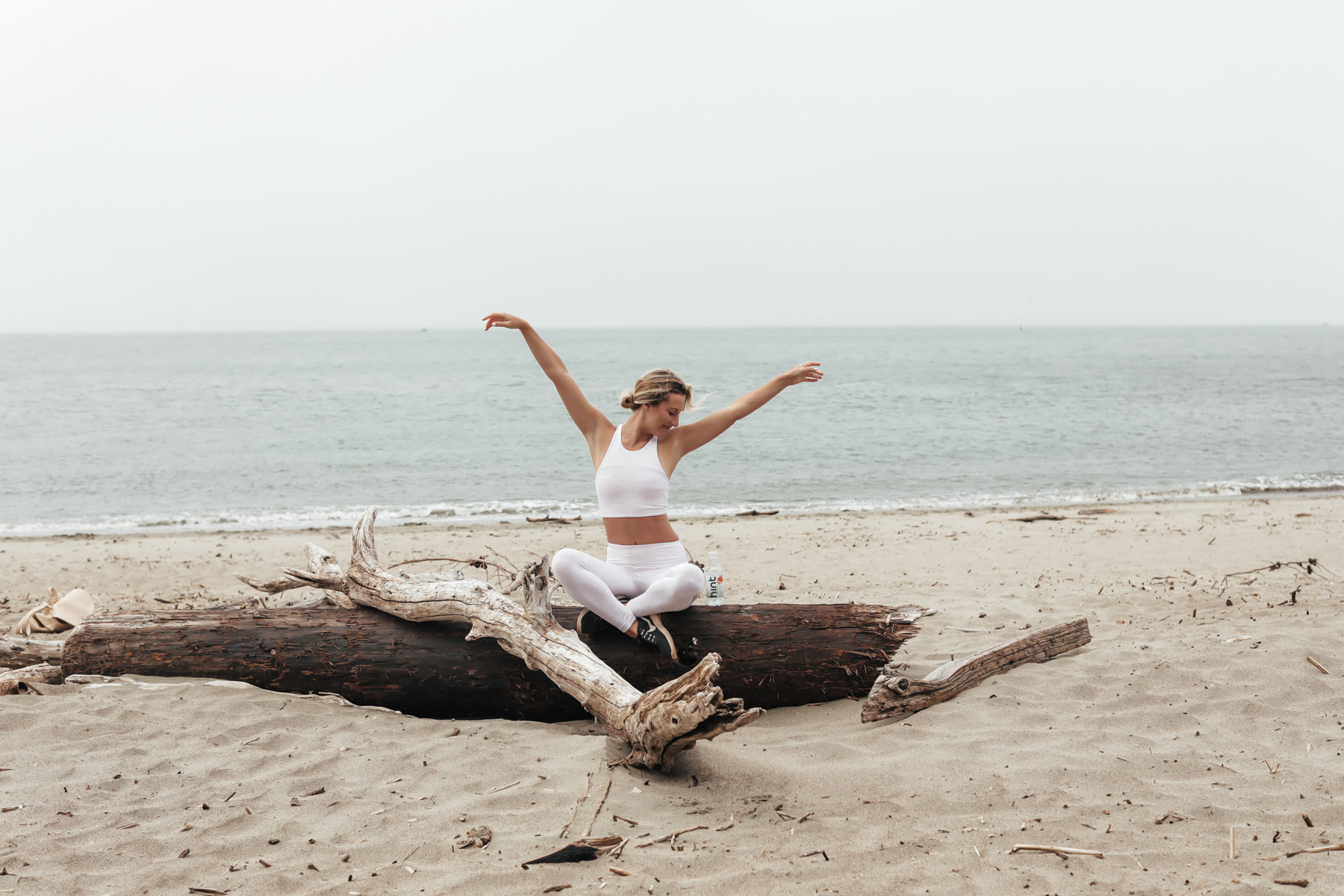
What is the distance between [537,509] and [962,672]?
35.0 feet

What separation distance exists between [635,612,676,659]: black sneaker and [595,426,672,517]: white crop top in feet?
2.23

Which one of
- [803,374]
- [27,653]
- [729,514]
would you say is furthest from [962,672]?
[729,514]

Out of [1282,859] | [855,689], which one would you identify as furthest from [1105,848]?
[855,689]

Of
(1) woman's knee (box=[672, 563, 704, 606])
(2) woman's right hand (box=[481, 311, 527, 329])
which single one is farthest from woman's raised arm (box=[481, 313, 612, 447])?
(1) woman's knee (box=[672, 563, 704, 606])

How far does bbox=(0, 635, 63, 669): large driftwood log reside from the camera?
570 cm

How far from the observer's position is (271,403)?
119ft

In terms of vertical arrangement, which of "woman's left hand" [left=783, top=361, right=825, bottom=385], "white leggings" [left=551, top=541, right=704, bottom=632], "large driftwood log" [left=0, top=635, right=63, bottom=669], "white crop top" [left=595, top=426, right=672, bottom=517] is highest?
"woman's left hand" [left=783, top=361, right=825, bottom=385]

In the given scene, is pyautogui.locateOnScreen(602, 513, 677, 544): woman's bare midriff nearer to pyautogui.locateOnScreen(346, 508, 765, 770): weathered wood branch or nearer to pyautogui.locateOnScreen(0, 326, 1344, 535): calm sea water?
pyautogui.locateOnScreen(346, 508, 765, 770): weathered wood branch

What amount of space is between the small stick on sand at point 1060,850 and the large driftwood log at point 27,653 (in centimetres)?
606

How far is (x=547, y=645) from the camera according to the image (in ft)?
15.8

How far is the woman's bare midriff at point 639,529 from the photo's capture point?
5.19m

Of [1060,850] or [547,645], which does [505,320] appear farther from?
[1060,850]

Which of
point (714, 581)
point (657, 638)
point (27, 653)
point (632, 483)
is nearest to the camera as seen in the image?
point (657, 638)

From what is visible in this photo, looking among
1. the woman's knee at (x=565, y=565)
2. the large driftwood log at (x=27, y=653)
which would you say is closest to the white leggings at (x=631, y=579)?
the woman's knee at (x=565, y=565)
